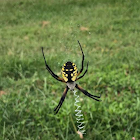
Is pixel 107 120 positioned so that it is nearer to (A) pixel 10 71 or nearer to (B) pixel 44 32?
(A) pixel 10 71

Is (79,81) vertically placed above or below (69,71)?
below

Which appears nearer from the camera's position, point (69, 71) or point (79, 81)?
point (69, 71)

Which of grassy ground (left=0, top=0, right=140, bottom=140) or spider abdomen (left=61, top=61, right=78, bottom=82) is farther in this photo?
grassy ground (left=0, top=0, right=140, bottom=140)

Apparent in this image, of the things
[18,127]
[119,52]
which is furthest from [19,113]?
[119,52]

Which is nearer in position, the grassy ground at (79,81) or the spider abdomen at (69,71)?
the spider abdomen at (69,71)
